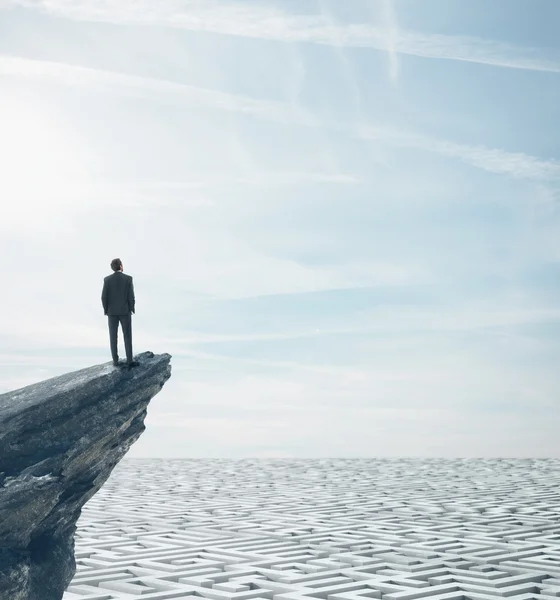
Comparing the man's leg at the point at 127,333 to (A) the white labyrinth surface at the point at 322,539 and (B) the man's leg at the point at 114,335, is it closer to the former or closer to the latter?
(B) the man's leg at the point at 114,335

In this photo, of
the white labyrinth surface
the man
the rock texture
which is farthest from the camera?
the white labyrinth surface

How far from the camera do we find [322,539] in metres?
9.21

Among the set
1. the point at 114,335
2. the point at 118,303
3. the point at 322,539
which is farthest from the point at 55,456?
the point at 322,539

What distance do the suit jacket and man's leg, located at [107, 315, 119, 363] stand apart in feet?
0.19

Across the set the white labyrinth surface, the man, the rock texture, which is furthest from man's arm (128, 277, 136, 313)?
the white labyrinth surface

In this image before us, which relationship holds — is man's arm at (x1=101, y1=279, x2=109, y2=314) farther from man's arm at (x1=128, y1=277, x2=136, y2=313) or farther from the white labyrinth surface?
the white labyrinth surface

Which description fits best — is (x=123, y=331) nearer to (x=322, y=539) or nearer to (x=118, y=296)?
(x=118, y=296)

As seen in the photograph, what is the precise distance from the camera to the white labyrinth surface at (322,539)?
7031mm

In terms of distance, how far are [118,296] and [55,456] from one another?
1318 mm

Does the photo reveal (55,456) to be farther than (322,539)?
No

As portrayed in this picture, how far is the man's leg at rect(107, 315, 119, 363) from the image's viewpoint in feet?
20.7

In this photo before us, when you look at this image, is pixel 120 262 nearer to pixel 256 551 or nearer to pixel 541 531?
pixel 256 551

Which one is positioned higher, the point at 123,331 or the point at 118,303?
the point at 118,303

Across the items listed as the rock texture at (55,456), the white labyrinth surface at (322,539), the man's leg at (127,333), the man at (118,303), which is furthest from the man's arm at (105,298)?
the white labyrinth surface at (322,539)
